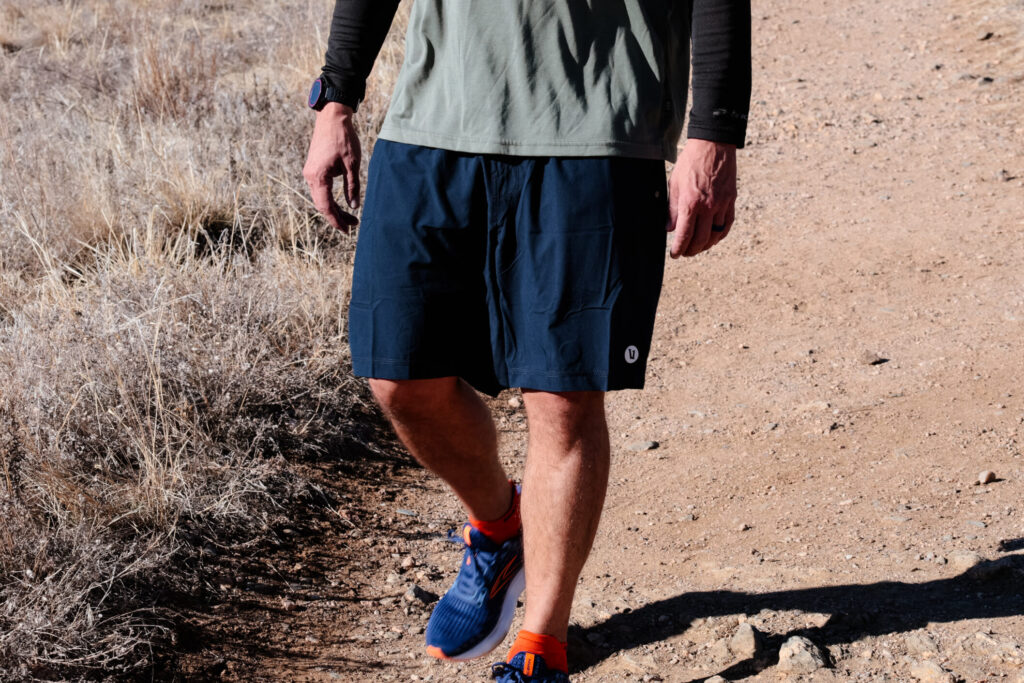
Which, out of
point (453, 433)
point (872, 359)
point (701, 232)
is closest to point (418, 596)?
point (453, 433)

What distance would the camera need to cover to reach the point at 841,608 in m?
2.47

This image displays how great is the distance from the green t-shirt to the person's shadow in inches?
45.0

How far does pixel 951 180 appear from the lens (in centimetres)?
525

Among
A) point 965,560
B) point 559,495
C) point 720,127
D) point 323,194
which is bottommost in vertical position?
point 965,560

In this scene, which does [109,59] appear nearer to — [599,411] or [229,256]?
[229,256]

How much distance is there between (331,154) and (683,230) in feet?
2.44

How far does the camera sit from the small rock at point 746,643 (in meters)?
2.34

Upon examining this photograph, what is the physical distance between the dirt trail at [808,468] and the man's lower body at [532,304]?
54 centimetres

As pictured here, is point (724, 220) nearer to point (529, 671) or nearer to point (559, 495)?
point (559, 495)

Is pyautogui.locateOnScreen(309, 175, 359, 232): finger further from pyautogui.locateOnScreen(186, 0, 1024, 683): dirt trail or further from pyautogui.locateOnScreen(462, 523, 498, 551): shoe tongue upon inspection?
pyautogui.locateOnScreen(186, 0, 1024, 683): dirt trail

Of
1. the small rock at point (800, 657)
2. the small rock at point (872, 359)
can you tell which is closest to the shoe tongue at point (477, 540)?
the small rock at point (800, 657)

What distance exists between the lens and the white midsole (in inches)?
92.3

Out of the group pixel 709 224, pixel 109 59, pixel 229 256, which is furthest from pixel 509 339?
pixel 109 59

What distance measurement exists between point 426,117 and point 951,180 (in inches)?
158
